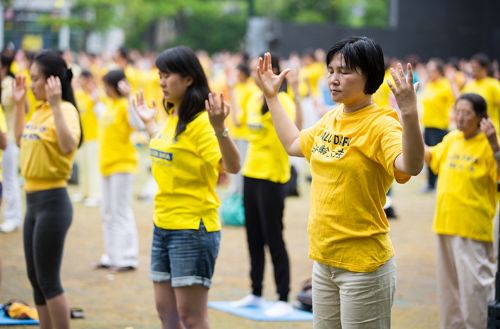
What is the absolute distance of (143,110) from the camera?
5.98 m

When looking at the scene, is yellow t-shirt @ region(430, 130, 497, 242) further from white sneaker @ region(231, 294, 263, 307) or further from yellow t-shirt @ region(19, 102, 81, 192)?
yellow t-shirt @ region(19, 102, 81, 192)

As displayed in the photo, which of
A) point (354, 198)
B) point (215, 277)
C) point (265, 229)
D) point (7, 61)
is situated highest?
point (7, 61)

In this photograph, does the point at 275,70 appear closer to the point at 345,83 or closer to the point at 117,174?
the point at 117,174

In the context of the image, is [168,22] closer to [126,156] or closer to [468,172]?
[126,156]

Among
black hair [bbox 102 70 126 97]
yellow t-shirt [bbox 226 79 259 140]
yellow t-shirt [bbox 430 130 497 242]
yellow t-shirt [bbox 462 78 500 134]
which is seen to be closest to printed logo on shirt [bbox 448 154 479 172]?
yellow t-shirt [bbox 430 130 497 242]

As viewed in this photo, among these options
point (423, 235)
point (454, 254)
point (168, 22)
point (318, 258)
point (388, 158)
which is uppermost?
point (168, 22)

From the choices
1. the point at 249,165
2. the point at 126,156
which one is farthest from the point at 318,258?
the point at 126,156

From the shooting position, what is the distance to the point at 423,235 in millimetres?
12008

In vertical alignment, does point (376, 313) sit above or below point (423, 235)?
above

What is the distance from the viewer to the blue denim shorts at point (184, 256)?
5.27m

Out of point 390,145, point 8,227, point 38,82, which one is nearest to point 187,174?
point 38,82

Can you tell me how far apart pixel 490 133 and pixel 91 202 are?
883cm

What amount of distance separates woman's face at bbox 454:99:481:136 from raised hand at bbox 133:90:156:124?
7.57 ft

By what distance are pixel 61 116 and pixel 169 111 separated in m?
0.76
